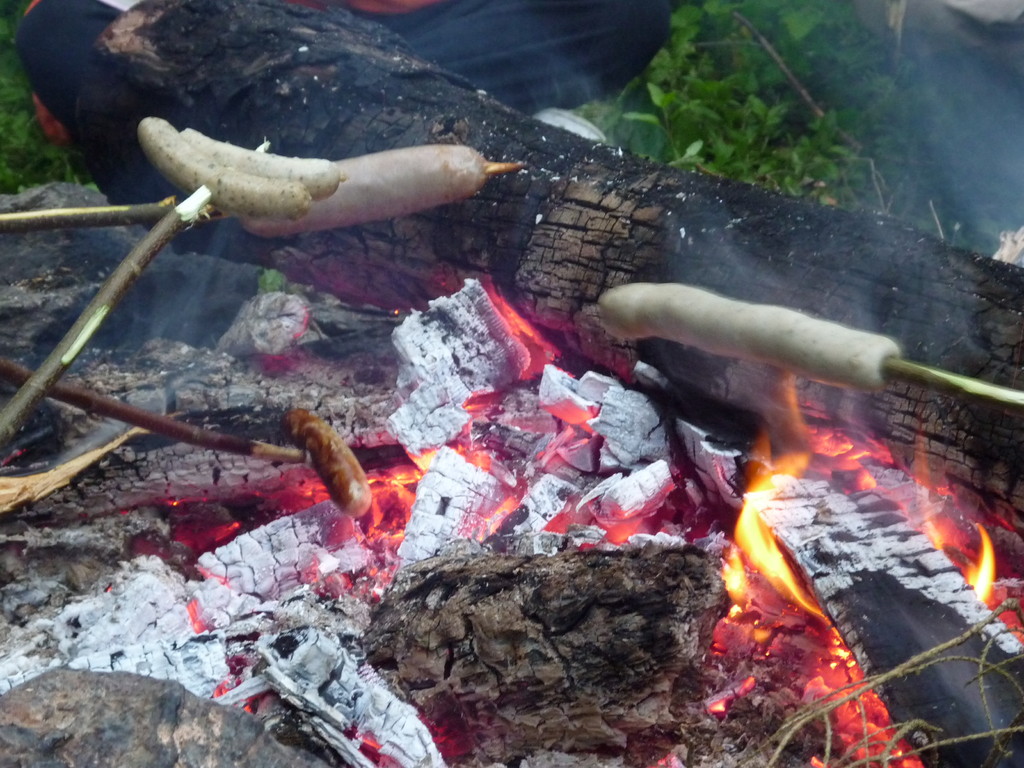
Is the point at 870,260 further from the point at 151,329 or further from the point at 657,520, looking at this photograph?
the point at 151,329

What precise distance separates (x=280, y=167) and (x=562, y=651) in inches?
50.3

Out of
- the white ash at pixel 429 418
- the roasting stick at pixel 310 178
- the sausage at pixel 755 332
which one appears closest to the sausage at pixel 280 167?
the roasting stick at pixel 310 178

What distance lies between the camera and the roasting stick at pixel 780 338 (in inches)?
60.3

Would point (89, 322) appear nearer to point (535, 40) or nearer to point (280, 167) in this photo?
point (280, 167)

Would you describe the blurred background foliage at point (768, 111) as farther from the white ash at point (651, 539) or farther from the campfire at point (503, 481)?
the white ash at point (651, 539)

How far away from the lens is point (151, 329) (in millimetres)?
3633

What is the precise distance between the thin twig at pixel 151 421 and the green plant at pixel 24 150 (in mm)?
3306

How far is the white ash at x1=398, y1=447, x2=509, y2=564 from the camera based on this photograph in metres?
2.58

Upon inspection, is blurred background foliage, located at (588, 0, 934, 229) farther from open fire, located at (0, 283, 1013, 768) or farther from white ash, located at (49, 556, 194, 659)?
white ash, located at (49, 556, 194, 659)

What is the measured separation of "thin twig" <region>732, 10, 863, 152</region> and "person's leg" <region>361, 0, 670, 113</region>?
0.92 metres

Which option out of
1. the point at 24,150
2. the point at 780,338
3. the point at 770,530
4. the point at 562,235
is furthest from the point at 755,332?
the point at 24,150

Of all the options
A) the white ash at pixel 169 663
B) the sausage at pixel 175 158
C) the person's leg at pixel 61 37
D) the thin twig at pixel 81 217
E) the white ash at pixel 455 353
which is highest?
the sausage at pixel 175 158

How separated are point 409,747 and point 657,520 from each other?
105 centimetres

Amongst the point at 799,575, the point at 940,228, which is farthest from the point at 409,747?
the point at 940,228
